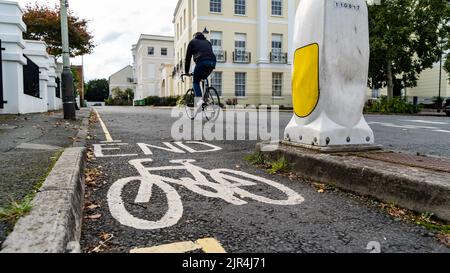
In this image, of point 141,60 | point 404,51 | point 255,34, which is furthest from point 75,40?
point 141,60

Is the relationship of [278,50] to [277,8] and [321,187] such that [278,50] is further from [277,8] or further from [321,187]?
[321,187]

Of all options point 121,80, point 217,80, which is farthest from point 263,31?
→ point 121,80

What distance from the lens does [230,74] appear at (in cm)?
3316

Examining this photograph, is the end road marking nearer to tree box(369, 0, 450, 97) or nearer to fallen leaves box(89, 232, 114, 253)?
fallen leaves box(89, 232, 114, 253)

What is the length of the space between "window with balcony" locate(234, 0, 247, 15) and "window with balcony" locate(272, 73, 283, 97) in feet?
21.1

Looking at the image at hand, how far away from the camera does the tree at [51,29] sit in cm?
2705

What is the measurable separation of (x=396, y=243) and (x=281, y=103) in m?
32.7

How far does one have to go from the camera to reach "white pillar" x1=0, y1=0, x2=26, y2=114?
1010 centimetres

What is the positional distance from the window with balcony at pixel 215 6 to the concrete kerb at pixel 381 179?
101 feet

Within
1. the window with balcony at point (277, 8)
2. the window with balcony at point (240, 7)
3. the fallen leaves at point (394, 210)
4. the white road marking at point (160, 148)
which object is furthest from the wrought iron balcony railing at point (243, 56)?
the fallen leaves at point (394, 210)

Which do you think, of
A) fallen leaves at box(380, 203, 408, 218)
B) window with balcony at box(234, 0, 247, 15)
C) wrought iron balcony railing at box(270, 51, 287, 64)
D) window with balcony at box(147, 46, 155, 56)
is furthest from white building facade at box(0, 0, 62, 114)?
window with balcony at box(147, 46, 155, 56)

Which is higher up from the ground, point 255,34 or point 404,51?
point 255,34

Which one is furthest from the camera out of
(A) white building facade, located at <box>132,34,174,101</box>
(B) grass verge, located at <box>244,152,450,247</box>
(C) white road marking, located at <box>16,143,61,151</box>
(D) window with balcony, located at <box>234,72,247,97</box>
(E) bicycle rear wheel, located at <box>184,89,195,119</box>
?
(A) white building facade, located at <box>132,34,174,101</box>

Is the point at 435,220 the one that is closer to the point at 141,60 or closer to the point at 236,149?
the point at 236,149
